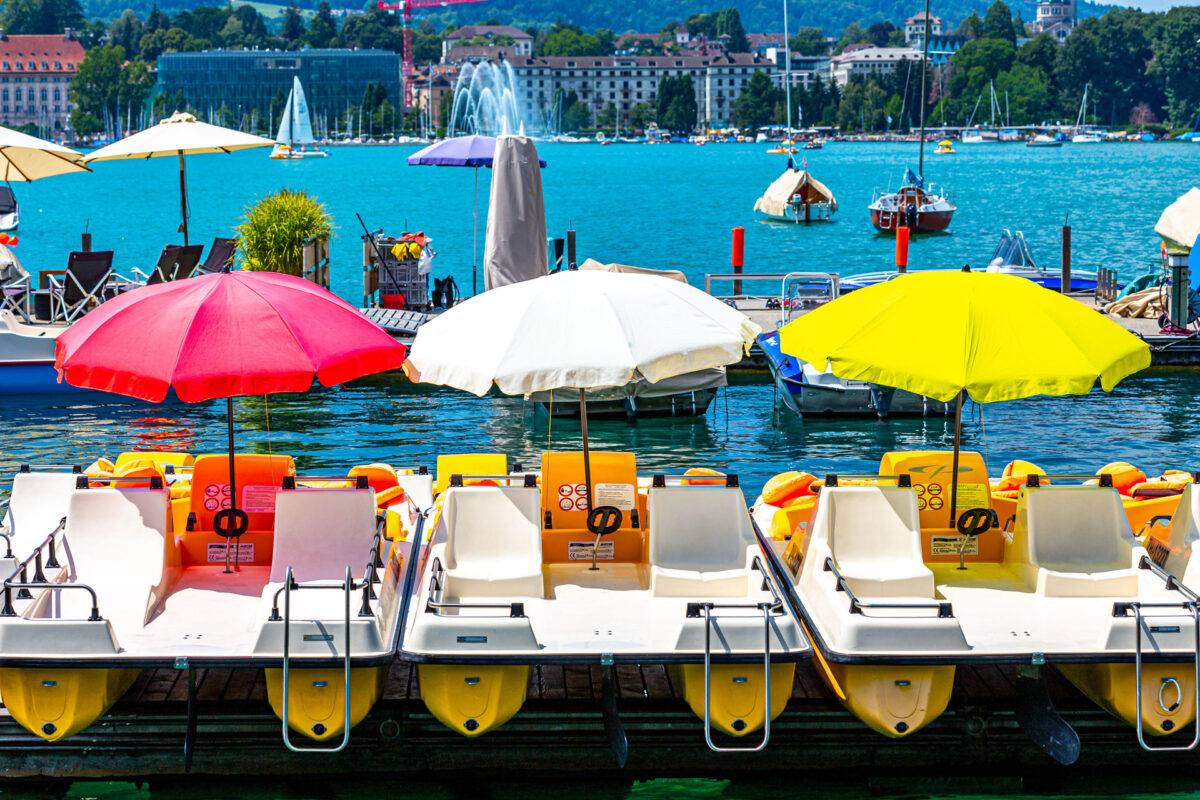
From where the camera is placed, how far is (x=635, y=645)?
7816 mm

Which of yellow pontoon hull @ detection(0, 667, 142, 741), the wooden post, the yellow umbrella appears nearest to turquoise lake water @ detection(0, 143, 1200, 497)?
the wooden post

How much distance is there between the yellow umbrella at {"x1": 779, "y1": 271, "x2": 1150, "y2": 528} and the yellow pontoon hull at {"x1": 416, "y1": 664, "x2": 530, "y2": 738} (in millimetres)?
2636

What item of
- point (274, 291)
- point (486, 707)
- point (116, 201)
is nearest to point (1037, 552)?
point (486, 707)

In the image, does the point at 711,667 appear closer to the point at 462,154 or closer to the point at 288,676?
the point at 288,676

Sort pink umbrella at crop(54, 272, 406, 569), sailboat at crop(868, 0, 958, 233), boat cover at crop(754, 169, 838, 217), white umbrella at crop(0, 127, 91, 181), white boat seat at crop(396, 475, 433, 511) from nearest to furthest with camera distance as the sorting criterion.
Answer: pink umbrella at crop(54, 272, 406, 569), white boat seat at crop(396, 475, 433, 511), white umbrella at crop(0, 127, 91, 181), sailboat at crop(868, 0, 958, 233), boat cover at crop(754, 169, 838, 217)

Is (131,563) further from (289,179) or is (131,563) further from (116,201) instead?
(289,179)

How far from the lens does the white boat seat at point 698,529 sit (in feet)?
29.3

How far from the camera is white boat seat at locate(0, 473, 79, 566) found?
9469 mm

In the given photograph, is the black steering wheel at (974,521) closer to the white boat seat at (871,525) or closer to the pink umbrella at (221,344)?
the white boat seat at (871,525)

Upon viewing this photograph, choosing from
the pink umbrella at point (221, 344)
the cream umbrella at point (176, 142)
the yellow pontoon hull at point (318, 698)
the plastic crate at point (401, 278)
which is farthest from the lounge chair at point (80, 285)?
the yellow pontoon hull at point (318, 698)

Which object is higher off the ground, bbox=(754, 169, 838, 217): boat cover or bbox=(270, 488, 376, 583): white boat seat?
bbox=(754, 169, 838, 217): boat cover

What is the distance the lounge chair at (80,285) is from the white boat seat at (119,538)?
12797 mm

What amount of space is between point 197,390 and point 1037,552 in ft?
17.2

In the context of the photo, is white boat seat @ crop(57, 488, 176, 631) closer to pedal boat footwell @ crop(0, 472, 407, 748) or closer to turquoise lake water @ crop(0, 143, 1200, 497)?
pedal boat footwell @ crop(0, 472, 407, 748)
